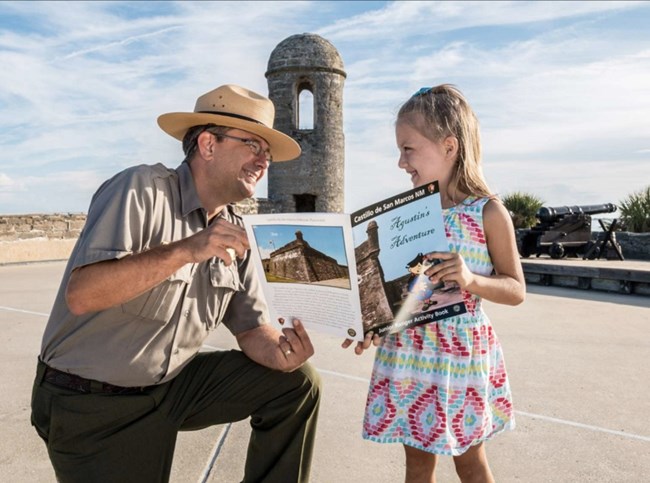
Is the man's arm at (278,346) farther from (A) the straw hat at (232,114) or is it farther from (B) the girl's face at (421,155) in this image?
(A) the straw hat at (232,114)

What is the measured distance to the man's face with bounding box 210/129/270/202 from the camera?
240cm

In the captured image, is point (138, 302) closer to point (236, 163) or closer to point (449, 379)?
point (236, 163)

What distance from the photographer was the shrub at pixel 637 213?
51.9 ft

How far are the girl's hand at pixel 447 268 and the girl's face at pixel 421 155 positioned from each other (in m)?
0.32

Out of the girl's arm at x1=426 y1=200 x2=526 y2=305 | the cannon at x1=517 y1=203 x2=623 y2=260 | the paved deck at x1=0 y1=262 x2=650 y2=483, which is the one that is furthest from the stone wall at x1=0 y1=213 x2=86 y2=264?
the girl's arm at x1=426 y1=200 x2=526 y2=305

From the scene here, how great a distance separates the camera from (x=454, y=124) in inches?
80.9

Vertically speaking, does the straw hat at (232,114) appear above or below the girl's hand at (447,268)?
above

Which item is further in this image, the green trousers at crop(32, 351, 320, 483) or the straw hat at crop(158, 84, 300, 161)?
the straw hat at crop(158, 84, 300, 161)

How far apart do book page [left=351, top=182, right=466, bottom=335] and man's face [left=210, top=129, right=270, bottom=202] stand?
0.79m

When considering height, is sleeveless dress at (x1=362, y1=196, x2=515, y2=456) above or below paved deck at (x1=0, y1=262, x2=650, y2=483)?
above

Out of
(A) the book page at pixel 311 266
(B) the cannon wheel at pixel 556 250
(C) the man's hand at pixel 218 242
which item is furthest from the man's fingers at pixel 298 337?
(B) the cannon wheel at pixel 556 250

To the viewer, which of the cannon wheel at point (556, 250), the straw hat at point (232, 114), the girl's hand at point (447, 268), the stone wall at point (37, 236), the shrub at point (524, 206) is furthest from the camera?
the shrub at point (524, 206)

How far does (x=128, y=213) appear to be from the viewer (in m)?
2.05

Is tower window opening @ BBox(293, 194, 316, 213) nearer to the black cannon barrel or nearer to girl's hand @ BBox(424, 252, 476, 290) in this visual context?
the black cannon barrel
